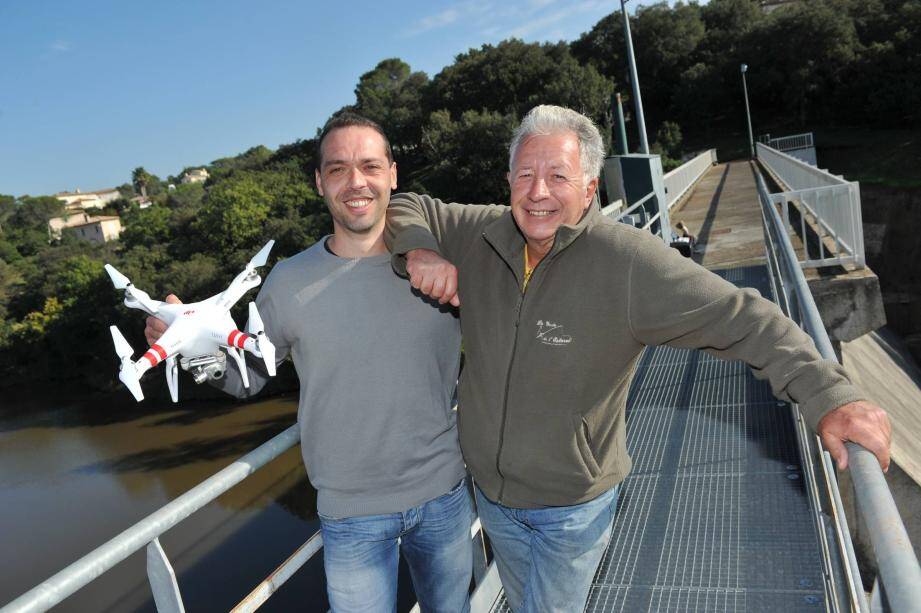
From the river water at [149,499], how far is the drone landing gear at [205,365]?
16.4 metres

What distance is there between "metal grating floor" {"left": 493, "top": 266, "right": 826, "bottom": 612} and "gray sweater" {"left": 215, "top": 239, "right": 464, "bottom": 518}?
119 cm

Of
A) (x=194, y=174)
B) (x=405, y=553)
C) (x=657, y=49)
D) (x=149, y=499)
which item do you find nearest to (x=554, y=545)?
(x=405, y=553)

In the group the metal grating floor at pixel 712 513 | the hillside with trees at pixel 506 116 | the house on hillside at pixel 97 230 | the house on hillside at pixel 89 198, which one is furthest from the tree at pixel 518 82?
the house on hillside at pixel 89 198

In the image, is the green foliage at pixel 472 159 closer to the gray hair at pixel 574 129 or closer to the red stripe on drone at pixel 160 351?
the gray hair at pixel 574 129

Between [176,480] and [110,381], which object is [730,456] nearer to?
[176,480]

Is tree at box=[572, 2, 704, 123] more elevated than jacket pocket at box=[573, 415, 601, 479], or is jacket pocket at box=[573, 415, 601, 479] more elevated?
tree at box=[572, 2, 704, 123]

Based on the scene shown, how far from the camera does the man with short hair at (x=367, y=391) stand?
6.40 feet

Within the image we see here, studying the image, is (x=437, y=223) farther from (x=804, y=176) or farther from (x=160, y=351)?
(x=804, y=176)

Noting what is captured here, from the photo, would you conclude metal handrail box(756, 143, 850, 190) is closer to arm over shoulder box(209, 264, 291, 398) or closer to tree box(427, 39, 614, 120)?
arm over shoulder box(209, 264, 291, 398)

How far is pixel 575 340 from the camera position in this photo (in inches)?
69.9

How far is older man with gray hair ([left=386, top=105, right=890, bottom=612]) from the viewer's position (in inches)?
66.2

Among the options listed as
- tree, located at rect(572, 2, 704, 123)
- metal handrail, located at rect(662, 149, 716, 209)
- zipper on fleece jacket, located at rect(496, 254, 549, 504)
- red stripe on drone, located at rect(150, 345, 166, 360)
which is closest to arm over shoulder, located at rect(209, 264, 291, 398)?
red stripe on drone, located at rect(150, 345, 166, 360)

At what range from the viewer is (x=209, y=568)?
19.7m

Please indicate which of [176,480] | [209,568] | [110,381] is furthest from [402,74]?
[209,568]
